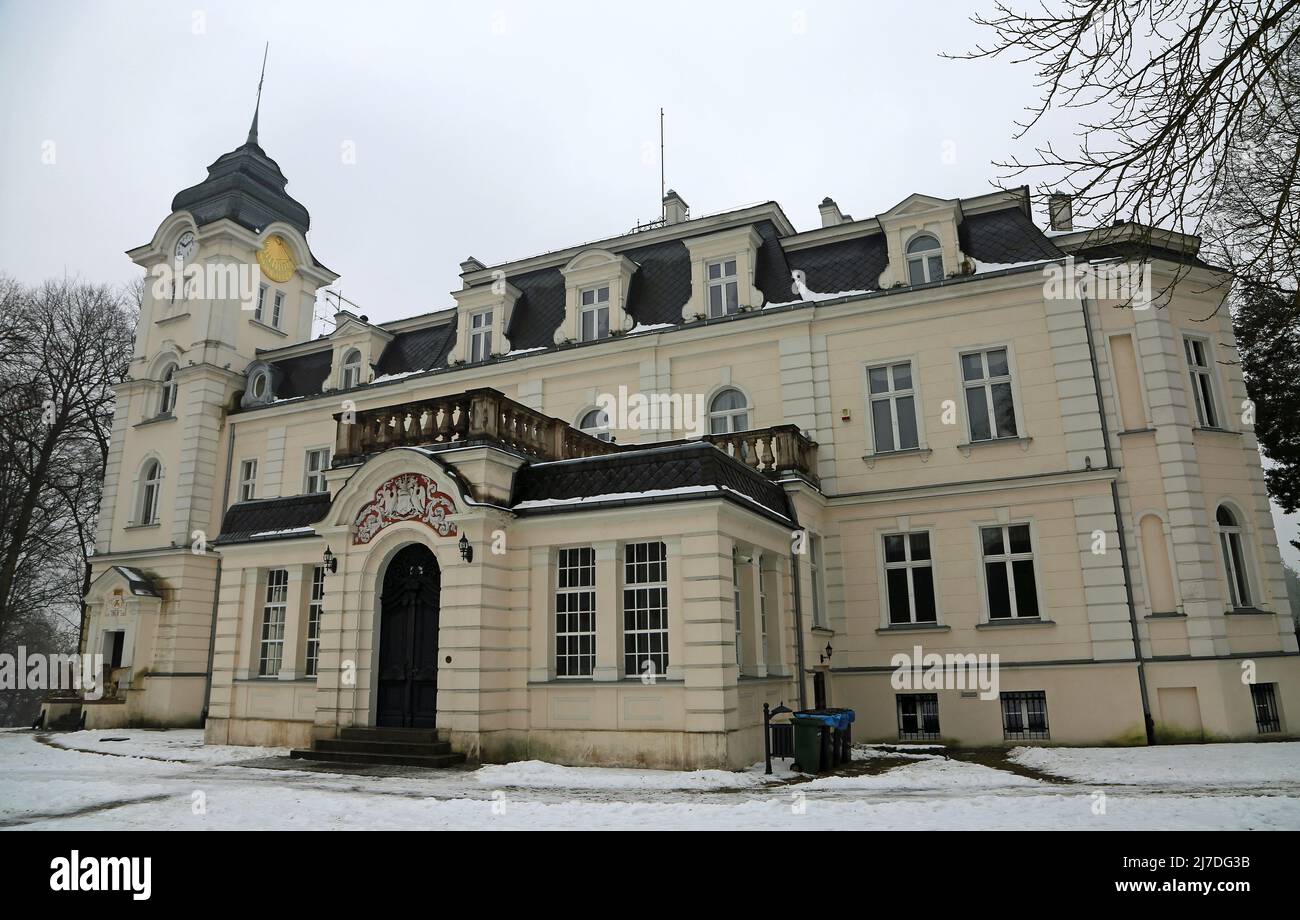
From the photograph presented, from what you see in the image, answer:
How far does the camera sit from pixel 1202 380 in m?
17.2

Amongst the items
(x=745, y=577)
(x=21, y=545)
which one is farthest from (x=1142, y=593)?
(x=21, y=545)

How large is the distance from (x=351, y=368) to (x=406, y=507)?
43.0 ft

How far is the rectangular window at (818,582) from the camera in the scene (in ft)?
57.6

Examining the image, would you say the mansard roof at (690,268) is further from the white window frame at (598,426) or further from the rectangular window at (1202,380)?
the rectangular window at (1202,380)

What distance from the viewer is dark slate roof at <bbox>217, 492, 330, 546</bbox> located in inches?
661

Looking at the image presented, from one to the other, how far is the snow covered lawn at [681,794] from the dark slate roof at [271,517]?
14.3 feet

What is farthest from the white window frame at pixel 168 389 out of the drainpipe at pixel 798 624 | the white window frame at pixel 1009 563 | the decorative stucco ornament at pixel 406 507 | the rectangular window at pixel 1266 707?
the rectangular window at pixel 1266 707

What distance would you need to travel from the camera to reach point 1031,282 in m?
17.5

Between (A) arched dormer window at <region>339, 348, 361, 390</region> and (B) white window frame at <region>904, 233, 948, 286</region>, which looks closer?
(B) white window frame at <region>904, 233, 948, 286</region>

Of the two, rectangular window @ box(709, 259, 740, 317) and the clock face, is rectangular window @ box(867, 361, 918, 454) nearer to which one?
rectangular window @ box(709, 259, 740, 317)

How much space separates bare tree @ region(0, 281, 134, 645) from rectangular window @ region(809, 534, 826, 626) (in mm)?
24372

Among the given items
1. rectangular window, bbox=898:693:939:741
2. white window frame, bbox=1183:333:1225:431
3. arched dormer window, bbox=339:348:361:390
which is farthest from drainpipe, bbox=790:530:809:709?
arched dormer window, bbox=339:348:361:390
